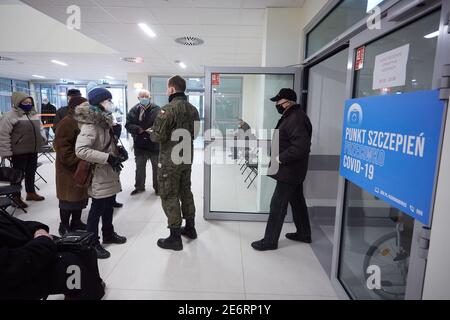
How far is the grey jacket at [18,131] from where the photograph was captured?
11.9ft

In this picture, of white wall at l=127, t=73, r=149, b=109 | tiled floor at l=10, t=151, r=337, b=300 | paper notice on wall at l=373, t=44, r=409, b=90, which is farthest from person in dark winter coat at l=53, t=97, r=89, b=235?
white wall at l=127, t=73, r=149, b=109

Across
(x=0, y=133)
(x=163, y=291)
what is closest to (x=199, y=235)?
(x=163, y=291)

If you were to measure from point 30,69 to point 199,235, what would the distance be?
33.5 ft

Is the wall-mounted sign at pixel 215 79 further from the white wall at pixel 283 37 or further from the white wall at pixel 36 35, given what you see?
the white wall at pixel 36 35

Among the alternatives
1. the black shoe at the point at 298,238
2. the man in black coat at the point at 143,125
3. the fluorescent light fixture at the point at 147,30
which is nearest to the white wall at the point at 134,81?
the fluorescent light fixture at the point at 147,30

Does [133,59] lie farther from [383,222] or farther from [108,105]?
[383,222]

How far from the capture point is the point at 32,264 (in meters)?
1.26

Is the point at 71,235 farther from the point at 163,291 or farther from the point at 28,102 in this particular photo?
the point at 28,102

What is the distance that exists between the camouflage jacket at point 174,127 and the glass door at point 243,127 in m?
0.64

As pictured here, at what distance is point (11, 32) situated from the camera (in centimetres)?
649

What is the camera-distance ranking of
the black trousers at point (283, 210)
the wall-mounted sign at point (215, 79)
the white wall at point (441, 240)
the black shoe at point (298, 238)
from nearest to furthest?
the white wall at point (441, 240) → the black trousers at point (283, 210) → the black shoe at point (298, 238) → the wall-mounted sign at point (215, 79)

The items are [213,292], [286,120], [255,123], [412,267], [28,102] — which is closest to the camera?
[412,267]

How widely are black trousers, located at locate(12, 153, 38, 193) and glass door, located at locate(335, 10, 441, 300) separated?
13.8 ft

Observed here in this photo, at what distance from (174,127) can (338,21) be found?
1923mm
